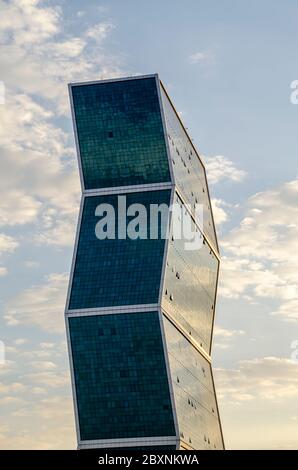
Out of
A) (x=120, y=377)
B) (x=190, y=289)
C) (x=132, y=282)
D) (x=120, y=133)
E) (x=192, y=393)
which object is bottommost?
(x=120, y=377)

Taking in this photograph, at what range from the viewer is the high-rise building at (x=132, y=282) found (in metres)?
147

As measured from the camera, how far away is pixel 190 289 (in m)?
173

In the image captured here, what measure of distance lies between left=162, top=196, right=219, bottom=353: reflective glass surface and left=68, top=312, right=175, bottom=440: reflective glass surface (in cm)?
791

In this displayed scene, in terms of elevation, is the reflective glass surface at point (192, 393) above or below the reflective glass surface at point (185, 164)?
below

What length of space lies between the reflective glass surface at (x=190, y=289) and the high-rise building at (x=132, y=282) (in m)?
0.39

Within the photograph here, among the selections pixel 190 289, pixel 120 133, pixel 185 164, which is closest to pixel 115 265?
pixel 190 289

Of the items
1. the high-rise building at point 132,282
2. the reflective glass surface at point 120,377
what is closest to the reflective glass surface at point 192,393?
the high-rise building at point 132,282

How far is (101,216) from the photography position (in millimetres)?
156250

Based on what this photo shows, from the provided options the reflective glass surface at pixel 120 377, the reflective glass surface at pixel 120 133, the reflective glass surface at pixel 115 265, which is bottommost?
the reflective glass surface at pixel 120 377

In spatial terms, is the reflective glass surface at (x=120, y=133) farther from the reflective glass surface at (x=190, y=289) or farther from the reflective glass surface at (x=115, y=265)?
the reflective glass surface at (x=190, y=289)

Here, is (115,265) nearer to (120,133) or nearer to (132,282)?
(132,282)

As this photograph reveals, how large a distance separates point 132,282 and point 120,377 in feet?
53.3
